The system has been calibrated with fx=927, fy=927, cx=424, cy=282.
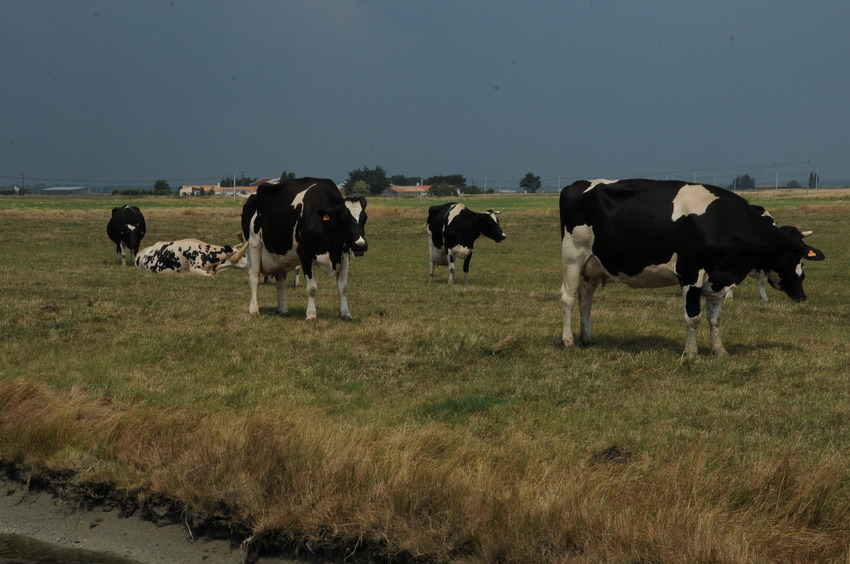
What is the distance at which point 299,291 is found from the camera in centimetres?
2106

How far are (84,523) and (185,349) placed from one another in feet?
15.9

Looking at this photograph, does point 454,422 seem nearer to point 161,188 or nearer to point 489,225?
point 489,225

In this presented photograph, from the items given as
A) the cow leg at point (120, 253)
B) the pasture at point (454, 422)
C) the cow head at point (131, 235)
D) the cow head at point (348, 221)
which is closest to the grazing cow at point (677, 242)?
the pasture at point (454, 422)

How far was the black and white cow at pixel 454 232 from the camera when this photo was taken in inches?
974

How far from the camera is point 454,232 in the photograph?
977 inches

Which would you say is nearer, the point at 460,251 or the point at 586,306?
the point at 586,306

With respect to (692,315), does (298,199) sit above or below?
above

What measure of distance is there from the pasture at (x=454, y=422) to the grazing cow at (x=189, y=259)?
7.97 metres

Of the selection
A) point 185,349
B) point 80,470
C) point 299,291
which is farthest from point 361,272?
point 80,470

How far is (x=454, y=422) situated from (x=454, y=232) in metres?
16.0

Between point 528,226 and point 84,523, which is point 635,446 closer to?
point 84,523

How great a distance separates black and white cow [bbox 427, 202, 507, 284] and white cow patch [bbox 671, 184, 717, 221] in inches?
480

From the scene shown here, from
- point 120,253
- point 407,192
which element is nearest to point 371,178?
point 407,192

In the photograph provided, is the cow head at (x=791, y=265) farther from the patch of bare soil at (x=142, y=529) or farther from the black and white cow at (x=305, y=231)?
the patch of bare soil at (x=142, y=529)
